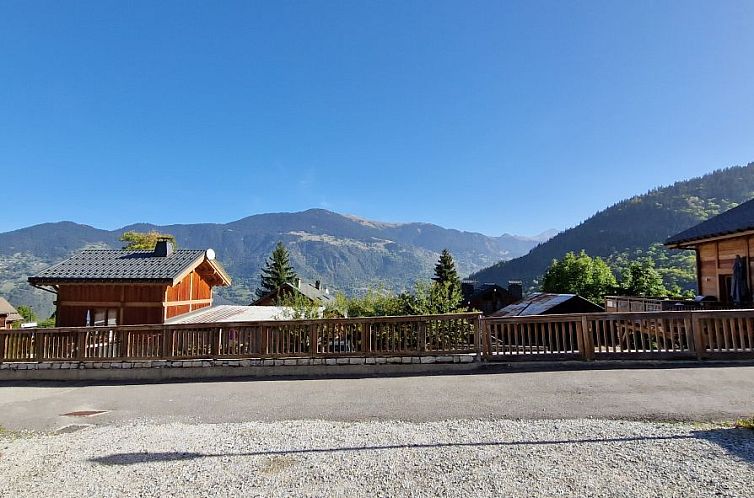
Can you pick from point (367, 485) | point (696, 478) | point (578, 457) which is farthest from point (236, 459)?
point (696, 478)

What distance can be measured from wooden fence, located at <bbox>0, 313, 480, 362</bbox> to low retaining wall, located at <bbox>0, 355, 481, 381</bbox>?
0.12 meters

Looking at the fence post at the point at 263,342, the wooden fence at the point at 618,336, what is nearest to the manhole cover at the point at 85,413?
the fence post at the point at 263,342

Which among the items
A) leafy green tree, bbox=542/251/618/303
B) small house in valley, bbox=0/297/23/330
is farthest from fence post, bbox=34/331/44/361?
leafy green tree, bbox=542/251/618/303

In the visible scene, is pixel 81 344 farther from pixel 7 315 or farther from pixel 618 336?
pixel 7 315

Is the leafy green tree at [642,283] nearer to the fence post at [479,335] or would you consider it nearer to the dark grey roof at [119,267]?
the fence post at [479,335]

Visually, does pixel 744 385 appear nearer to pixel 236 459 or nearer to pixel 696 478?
pixel 696 478

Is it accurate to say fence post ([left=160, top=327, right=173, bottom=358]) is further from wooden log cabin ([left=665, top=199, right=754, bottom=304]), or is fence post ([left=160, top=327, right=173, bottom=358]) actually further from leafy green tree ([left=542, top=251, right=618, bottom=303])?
leafy green tree ([left=542, top=251, right=618, bottom=303])

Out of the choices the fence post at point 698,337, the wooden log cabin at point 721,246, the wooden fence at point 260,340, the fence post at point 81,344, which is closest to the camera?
the fence post at point 698,337

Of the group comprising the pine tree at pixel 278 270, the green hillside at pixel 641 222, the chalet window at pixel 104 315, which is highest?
the green hillside at pixel 641 222

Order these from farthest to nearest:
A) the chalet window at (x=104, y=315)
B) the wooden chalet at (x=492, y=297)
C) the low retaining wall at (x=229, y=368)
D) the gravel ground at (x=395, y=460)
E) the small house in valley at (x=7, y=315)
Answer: the wooden chalet at (x=492, y=297)
the small house in valley at (x=7, y=315)
the chalet window at (x=104, y=315)
the low retaining wall at (x=229, y=368)
the gravel ground at (x=395, y=460)

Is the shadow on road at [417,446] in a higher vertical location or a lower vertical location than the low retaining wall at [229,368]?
lower

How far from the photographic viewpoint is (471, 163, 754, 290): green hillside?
111 metres

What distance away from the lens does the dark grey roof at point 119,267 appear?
16438 mm

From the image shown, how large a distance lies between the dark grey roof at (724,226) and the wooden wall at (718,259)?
529 millimetres
